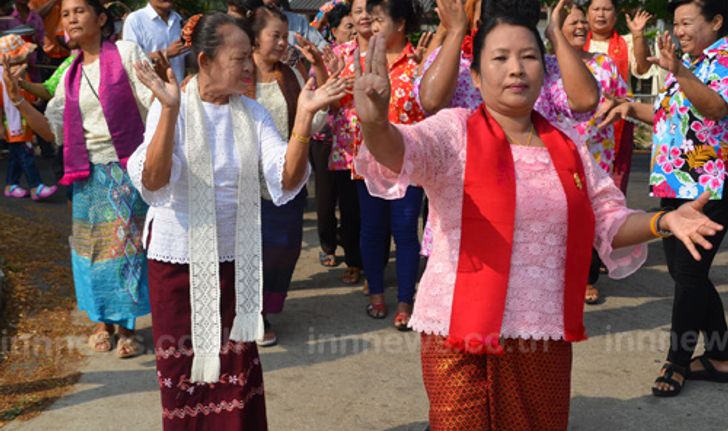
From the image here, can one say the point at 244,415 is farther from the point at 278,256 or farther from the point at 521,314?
the point at 278,256

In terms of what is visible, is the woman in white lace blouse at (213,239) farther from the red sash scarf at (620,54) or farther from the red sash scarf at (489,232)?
the red sash scarf at (620,54)

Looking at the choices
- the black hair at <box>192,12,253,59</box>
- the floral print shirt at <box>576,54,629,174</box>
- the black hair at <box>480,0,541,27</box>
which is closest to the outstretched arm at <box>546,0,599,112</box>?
the black hair at <box>480,0,541,27</box>

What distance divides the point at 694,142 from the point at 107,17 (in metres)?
3.21

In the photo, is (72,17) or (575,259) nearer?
(575,259)

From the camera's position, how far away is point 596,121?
5.88 metres

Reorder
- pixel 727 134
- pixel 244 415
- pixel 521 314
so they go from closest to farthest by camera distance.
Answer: pixel 521 314 < pixel 244 415 < pixel 727 134

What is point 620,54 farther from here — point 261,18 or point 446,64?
point 446,64

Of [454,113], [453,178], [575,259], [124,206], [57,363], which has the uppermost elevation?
[454,113]

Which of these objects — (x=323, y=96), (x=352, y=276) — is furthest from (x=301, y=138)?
(x=352, y=276)

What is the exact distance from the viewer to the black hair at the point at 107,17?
4.81m

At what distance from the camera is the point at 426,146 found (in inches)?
105

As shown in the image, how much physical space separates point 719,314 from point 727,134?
3.09ft

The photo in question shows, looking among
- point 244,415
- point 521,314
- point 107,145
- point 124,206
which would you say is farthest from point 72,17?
point 521,314

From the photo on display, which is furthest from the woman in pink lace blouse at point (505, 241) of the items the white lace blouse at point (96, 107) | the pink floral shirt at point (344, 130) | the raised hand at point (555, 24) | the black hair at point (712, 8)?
the pink floral shirt at point (344, 130)
